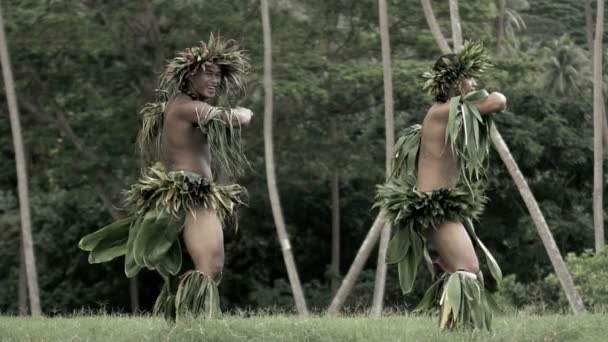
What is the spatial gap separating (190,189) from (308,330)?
4.34 ft

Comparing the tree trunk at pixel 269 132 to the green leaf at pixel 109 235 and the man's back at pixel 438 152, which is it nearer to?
the green leaf at pixel 109 235

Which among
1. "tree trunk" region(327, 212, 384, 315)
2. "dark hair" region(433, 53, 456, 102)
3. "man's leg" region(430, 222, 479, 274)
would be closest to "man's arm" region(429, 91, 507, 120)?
"dark hair" region(433, 53, 456, 102)

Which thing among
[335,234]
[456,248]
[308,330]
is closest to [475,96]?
[456,248]

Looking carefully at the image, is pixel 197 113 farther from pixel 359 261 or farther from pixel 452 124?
pixel 359 261

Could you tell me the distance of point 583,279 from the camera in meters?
25.5

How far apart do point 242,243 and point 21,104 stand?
7997 millimetres

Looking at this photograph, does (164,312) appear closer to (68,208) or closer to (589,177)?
(68,208)

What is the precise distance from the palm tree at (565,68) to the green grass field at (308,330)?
3095 centimetres

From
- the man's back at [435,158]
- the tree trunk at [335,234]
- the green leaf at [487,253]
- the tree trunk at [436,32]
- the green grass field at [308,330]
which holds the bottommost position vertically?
the tree trunk at [335,234]

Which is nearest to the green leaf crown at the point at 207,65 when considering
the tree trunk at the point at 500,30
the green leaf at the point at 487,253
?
the green leaf at the point at 487,253

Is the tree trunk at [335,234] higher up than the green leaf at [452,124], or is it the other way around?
the green leaf at [452,124]

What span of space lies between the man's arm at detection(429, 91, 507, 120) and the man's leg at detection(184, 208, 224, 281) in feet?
5.89

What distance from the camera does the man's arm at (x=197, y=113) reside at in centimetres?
859

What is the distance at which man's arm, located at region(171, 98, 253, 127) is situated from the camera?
8.59m
